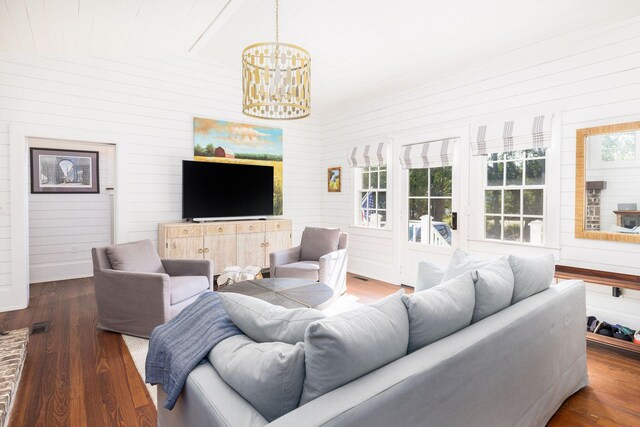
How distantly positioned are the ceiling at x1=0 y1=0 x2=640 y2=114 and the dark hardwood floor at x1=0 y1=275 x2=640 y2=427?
283cm

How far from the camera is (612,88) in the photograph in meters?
3.25

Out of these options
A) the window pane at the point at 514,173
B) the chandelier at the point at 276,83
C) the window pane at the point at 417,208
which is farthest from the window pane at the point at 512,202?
the chandelier at the point at 276,83

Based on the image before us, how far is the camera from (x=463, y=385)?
54.2 inches

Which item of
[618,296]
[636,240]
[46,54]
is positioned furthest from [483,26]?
[46,54]

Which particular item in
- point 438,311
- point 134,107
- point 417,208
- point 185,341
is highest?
point 134,107

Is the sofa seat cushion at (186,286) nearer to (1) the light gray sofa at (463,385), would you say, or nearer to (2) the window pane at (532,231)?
(1) the light gray sofa at (463,385)

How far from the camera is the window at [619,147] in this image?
123 inches

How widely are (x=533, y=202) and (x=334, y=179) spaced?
328 centimetres

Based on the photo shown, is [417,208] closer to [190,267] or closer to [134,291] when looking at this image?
[190,267]

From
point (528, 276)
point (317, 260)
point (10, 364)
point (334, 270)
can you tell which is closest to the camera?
point (528, 276)

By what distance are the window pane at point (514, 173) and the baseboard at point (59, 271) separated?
605 cm

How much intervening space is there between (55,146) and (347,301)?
4770 mm

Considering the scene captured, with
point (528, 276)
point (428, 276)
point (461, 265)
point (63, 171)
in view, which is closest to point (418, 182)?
point (428, 276)

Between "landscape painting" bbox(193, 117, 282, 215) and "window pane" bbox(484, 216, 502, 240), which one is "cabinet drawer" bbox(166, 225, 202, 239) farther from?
"window pane" bbox(484, 216, 502, 240)
